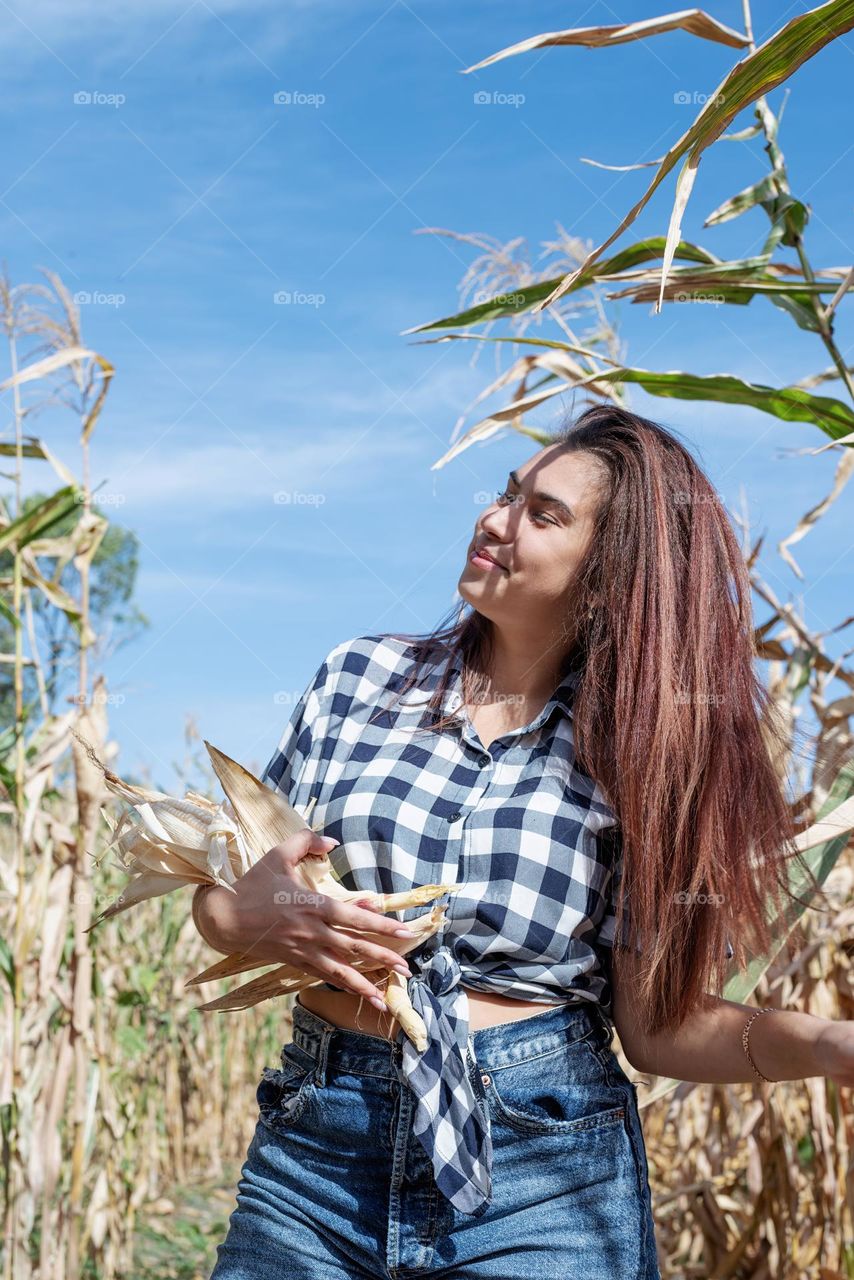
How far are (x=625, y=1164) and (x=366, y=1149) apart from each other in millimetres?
272

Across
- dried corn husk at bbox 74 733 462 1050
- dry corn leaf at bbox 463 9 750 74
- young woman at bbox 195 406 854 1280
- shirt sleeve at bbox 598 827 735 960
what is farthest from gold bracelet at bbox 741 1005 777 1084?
dry corn leaf at bbox 463 9 750 74

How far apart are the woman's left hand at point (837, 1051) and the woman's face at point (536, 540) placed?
0.55 m

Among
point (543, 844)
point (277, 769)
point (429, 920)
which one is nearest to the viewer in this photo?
point (429, 920)

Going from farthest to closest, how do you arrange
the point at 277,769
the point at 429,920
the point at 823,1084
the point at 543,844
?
the point at 823,1084
the point at 277,769
the point at 543,844
the point at 429,920

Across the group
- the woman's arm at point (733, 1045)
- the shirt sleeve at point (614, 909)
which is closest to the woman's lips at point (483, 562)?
the shirt sleeve at point (614, 909)

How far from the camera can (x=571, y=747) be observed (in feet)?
4.50

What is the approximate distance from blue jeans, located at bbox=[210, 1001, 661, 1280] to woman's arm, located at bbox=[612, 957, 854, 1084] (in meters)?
0.08

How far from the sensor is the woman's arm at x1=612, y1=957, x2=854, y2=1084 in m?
1.11

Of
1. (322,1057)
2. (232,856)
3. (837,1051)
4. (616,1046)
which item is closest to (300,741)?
(232,856)

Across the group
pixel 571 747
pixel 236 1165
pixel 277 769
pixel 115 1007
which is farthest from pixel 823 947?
pixel 236 1165

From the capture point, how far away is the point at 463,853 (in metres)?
1.27

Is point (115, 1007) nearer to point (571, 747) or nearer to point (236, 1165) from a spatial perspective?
point (236, 1165)

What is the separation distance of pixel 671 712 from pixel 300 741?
16.7 inches

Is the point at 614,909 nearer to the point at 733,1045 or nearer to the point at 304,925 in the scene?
the point at 733,1045
